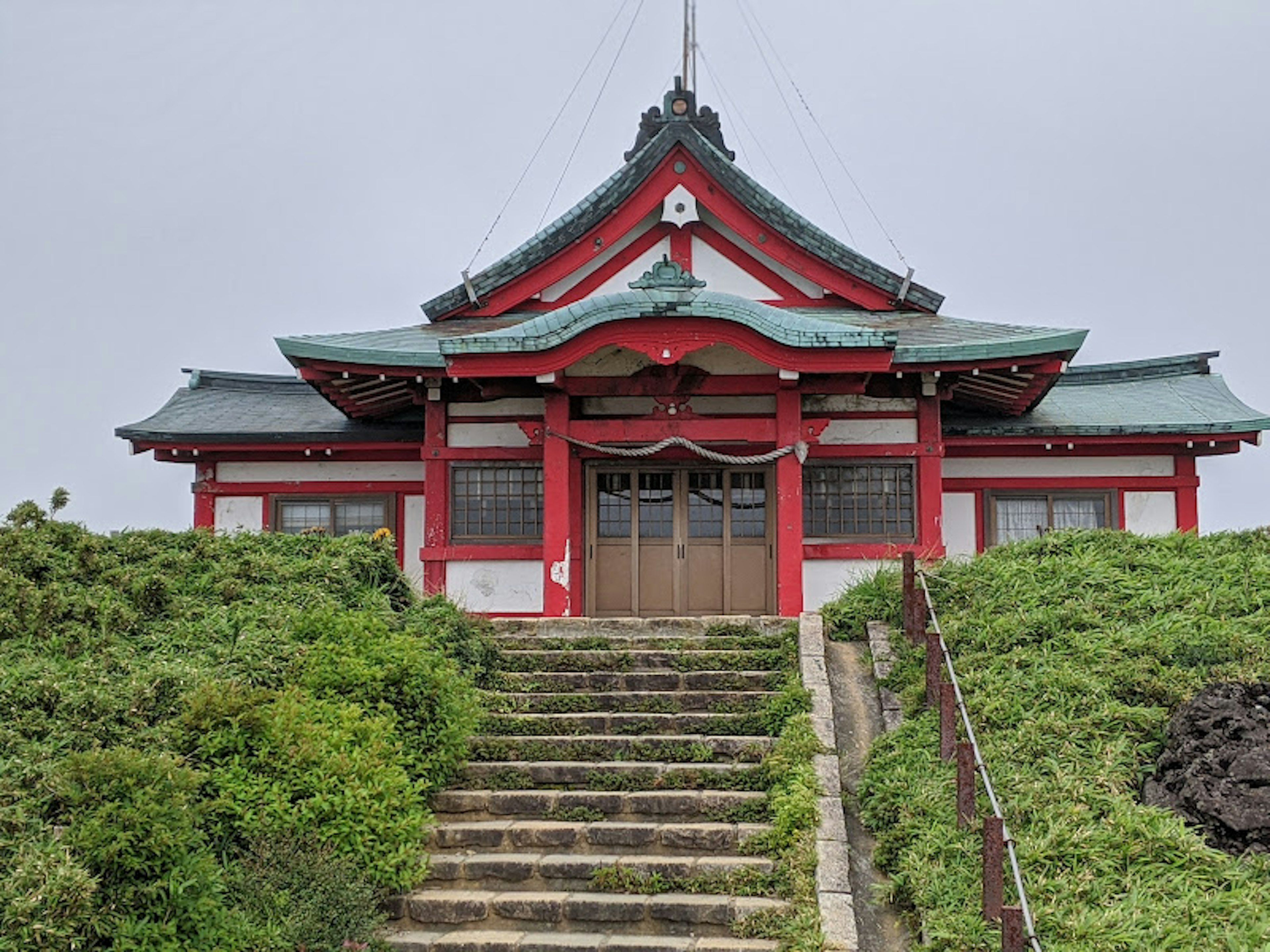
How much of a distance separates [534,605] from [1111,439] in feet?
25.2

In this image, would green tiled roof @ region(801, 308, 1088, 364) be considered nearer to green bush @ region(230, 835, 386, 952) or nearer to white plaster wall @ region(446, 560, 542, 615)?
white plaster wall @ region(446, 560, 542, 615)

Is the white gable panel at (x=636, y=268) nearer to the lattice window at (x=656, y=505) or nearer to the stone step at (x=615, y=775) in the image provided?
the lattice window at (x=656, y=505)

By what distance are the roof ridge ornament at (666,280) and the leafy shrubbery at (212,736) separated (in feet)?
15.5

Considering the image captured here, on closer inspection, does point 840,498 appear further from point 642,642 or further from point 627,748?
point 627,748

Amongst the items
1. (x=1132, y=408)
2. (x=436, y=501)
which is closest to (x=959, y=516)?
(x=1132, y=408)

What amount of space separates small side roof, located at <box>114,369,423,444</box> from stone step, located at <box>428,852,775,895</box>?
8942 millimetres

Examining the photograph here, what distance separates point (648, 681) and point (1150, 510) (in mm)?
8599

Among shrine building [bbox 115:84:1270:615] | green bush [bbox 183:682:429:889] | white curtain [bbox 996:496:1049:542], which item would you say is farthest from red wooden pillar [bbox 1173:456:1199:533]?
green bush [bbox 183:682:429:889]

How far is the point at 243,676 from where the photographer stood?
898cm

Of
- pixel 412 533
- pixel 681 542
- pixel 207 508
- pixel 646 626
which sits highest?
pixel 207 508

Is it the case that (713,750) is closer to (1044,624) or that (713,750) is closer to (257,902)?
(1044,624)

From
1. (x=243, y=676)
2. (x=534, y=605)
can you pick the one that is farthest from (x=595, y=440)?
(x=243, y=676)

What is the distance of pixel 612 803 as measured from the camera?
9.29 meters

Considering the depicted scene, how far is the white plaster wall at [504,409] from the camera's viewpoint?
1552cm
